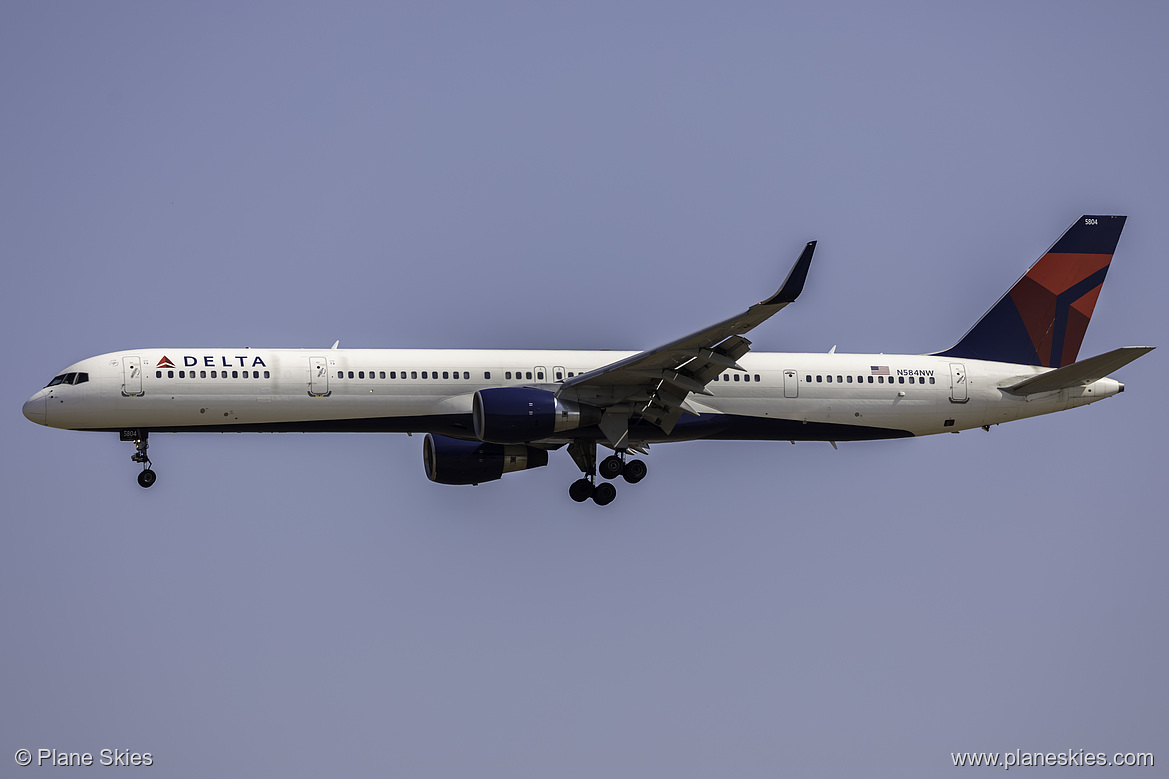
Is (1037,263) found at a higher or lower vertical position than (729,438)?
higher

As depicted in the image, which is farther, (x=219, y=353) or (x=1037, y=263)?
(x=1037, y=263)

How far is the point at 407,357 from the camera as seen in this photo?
42125 millimetres

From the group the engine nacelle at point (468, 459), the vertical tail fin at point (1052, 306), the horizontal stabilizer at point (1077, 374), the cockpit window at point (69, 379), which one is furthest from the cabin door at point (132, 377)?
the horizontal stabilizer at point (1077, 374)

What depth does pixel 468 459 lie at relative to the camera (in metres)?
45.1

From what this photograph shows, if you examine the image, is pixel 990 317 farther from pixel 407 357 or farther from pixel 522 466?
pixel 407 357

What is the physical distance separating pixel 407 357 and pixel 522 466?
20.1ft

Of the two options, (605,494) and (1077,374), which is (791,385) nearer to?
(605,494)

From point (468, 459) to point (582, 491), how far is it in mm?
3749

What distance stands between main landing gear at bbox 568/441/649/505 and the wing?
1698 millimetres

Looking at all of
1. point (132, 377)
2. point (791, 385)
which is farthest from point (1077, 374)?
point (132, 377)

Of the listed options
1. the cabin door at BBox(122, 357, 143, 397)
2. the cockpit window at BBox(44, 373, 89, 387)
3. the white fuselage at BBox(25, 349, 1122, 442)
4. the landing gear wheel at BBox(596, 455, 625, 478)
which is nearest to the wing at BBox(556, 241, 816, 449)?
the white fuselage at BBox(25, 349, 1122, 442)

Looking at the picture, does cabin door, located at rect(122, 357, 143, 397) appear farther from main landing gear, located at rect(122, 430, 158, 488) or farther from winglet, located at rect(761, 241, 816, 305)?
winglet, located at rect(761, 241, 816, 305)

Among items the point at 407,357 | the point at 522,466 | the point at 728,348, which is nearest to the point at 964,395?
the point at 728,348

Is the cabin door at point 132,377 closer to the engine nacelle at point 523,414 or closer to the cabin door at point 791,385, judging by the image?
the engine nacelle at point 523,414
